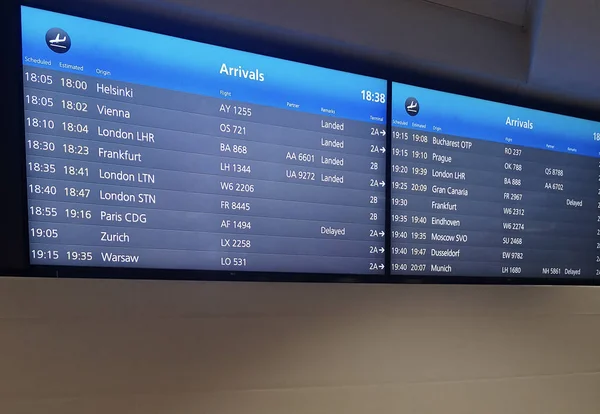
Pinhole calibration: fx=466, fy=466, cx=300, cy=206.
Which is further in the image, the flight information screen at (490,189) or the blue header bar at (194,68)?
the flight information screen at (490,189)

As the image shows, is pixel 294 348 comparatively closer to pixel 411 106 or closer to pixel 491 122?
pixel 411 106

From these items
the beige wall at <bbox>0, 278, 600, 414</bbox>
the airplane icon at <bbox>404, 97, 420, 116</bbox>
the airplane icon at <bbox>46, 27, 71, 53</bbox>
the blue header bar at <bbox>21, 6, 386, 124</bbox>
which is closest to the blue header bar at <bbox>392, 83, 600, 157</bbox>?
the airplane icon at <bbox>404, 97, 420, 116</bbox>

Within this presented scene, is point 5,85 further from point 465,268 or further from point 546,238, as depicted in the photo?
point 546,238

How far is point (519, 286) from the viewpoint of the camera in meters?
1.65

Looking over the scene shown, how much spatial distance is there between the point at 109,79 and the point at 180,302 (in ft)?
1.99

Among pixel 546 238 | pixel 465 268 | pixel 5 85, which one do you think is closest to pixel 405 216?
pixel 465 268

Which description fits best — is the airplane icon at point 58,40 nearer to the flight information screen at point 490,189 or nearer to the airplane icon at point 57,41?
the airplane icon at point 57,41

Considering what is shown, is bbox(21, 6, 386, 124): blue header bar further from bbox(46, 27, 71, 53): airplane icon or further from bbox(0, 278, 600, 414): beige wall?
bbox(0, 278, 600, 414): beige wall

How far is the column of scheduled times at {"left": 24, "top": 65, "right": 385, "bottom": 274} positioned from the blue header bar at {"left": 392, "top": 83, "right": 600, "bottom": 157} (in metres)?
0.15

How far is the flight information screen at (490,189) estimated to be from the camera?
1524mm

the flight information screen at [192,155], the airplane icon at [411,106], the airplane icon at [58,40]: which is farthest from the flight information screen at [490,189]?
the airplane icon at [58,40]

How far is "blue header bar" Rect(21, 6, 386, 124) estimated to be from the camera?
1143 mm

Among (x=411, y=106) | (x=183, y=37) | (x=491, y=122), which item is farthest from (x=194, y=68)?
(x=491, y=122)

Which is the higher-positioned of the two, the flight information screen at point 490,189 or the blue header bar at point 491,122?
the blue header bar at point 491,122
